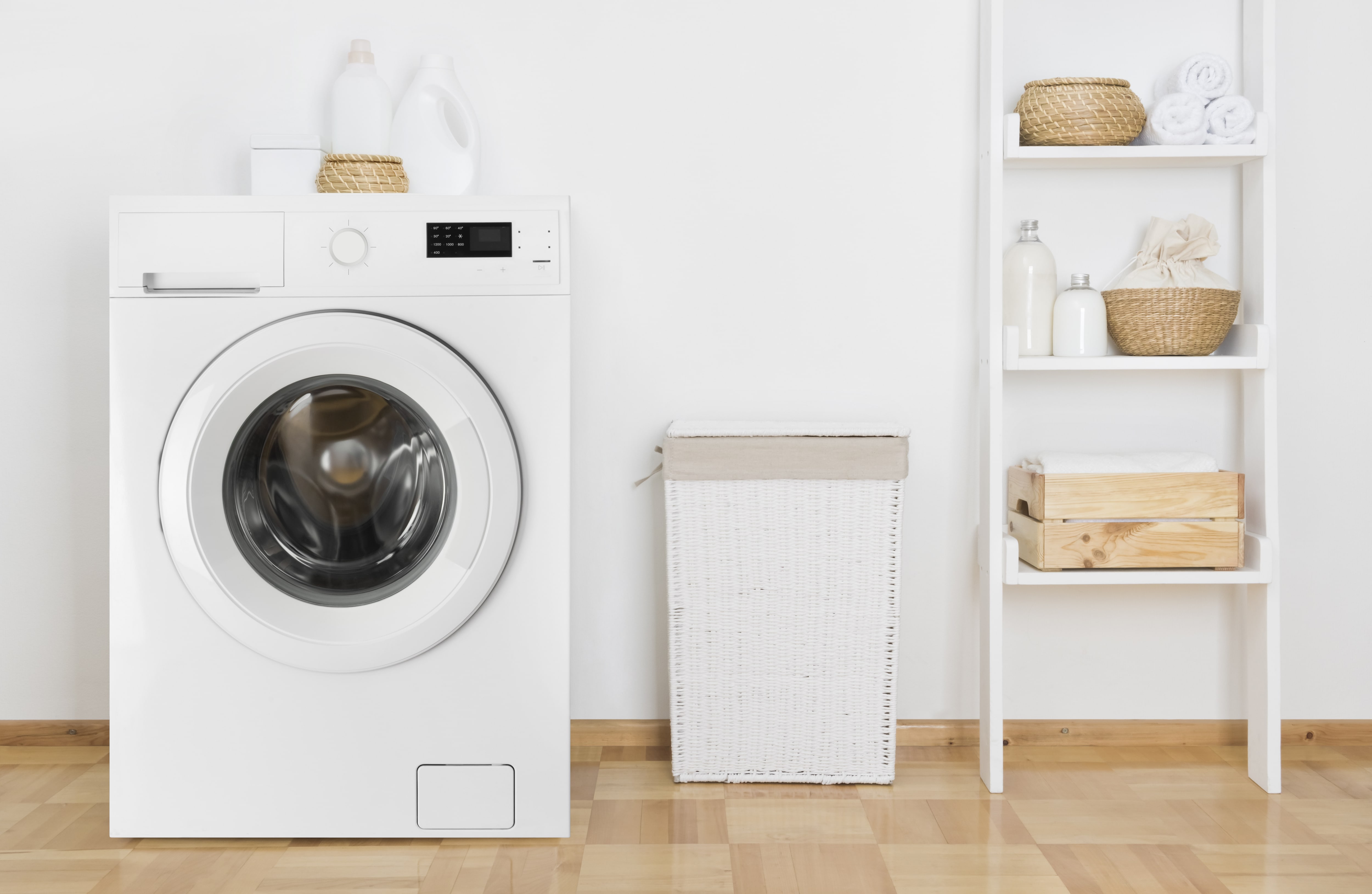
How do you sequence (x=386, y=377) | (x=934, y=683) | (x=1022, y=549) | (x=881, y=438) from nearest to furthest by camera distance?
(x=386, y=377), (x=881, y=438), (x=1022, y=549), (x=934, y=683)

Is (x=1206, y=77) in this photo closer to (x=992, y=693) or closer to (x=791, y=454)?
(x=791, y=454)

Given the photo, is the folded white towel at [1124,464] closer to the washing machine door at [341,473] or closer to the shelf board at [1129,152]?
the shelf board at [1129,152]

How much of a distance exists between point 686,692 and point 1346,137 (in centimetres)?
157

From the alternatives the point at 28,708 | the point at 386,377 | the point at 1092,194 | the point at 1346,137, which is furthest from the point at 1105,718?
the point at 28,708

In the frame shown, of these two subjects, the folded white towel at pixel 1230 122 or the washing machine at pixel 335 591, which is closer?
the washing machine at pixel 335 591

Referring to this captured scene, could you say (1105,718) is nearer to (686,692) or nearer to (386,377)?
(686,692)

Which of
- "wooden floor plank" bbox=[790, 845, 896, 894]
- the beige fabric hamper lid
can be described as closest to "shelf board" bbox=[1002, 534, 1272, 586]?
the beige fabric hamper lid

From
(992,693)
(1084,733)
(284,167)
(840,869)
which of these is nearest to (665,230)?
(284,167)

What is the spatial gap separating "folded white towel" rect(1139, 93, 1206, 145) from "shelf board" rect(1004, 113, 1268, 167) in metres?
0.02

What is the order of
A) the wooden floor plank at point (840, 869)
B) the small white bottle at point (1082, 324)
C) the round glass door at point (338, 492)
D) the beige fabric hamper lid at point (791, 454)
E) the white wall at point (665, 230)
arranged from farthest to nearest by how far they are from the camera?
the white wall at point (665, 230) < the small white bottle at point (1082, 324) < the beige fabric hamper lid at point (791, 454) < the round glass door at point (338, 492) < the wooden floor plank at point (840, 869)

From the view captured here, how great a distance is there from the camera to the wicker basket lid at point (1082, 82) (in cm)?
164

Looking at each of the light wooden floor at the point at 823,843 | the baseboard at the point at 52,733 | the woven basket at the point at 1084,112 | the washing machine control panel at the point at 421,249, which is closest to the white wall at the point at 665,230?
the baseboard at the point at 52,733

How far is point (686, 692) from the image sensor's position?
5.38ft

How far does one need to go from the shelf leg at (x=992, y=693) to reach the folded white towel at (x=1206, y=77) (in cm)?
91
